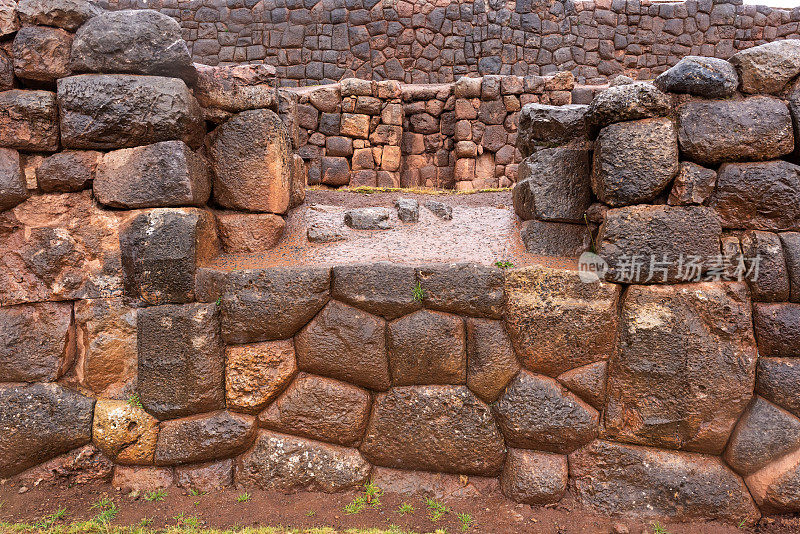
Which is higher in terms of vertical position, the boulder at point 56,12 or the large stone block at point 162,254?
the boulder at point 56,12

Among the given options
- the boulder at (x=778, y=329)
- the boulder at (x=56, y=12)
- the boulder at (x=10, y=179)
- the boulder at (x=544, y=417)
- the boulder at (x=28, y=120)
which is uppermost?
the boulder at (x=56, y=12)

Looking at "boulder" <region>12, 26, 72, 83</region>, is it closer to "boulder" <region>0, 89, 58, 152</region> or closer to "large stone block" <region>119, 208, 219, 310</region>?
"boulder" <region>0, 89, 58, 152</region>

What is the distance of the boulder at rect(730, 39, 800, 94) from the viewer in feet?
9.79

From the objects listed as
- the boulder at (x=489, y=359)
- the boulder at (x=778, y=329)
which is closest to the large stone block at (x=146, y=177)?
the boulder at (x=489, y=359)

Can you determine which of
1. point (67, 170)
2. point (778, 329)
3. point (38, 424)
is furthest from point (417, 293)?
point (38, 424)

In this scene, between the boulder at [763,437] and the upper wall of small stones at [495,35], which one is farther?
the upper wall of small stones at [495,35]

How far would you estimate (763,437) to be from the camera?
2.90m

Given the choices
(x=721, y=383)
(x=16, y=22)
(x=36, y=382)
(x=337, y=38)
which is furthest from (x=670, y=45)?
A: (x=36, y=382)

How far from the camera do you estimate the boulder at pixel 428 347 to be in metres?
3.09

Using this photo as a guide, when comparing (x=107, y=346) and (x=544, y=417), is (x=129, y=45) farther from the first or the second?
(x=544, y=417)

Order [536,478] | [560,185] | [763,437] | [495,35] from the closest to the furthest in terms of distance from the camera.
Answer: [763,437], [536,478], [560,185], [495,35]

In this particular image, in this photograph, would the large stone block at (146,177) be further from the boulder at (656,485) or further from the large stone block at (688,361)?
the boulder at (656,485)

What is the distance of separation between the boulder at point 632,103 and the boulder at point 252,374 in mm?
2596

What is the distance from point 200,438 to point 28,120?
7.70 feet
